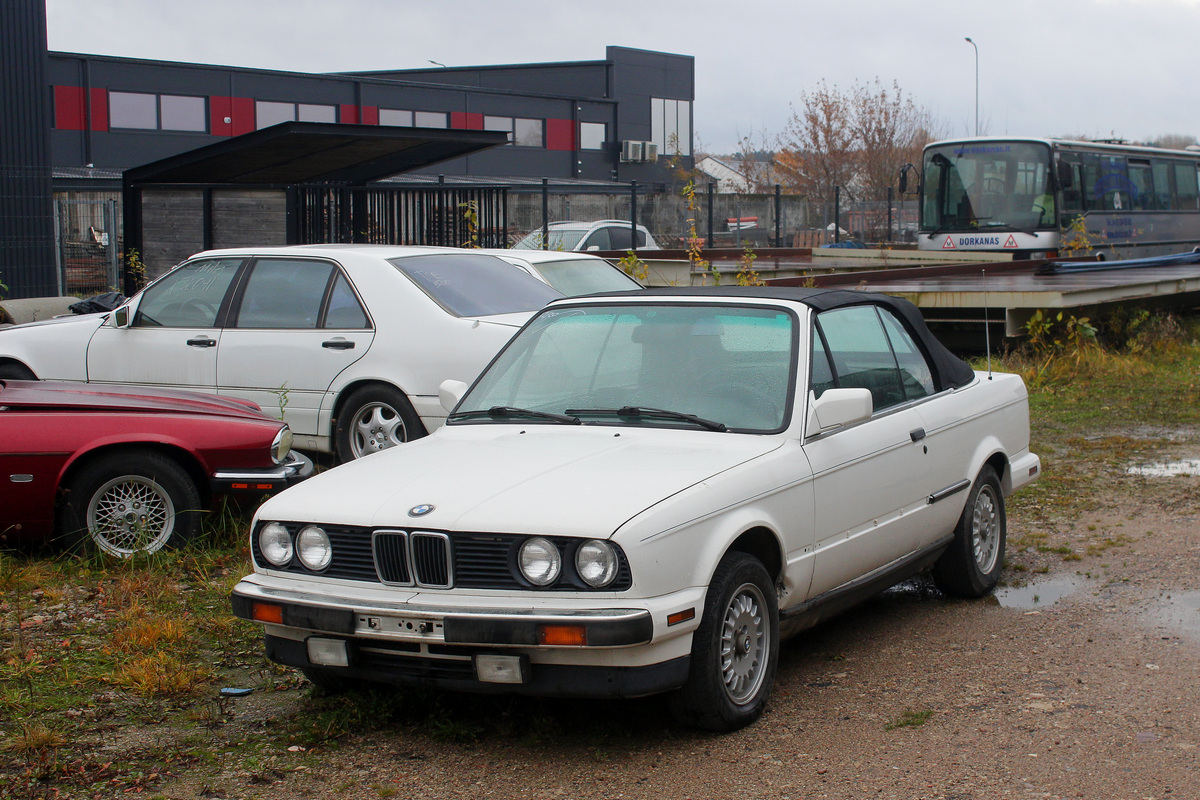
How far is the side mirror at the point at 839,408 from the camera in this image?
460cm

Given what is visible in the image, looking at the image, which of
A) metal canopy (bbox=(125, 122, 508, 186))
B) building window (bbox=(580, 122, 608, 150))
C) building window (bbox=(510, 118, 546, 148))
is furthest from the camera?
building window (bbox=(580, 122, 608, 150))

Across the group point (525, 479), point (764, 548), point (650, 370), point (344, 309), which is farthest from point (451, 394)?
point (344, 309)

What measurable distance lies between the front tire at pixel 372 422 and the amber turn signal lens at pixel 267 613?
3.70 m

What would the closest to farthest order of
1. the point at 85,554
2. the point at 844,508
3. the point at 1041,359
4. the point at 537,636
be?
the point at 537,636 < the point at 844,508 < the point at 85,554 < the point at 1041,359

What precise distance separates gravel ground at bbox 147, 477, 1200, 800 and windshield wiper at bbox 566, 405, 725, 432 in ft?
3.36

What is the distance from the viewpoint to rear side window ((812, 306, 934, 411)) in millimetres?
5035

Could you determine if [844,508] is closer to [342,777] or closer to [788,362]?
[788,362]

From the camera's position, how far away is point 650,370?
4.98 m

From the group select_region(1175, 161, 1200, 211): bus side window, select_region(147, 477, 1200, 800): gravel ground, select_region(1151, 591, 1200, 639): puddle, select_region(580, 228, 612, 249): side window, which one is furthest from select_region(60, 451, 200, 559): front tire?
select_region(1175, 161, 1200, 211): bus side window

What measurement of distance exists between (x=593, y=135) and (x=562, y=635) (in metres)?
54.6

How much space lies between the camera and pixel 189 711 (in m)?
4.46

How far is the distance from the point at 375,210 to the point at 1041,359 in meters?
8.46

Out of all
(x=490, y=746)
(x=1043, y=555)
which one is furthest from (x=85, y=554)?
(x=1043, y=555)

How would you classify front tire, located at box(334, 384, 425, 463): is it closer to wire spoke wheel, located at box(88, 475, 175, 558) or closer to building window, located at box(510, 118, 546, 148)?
wire spoke wheel, located at box(88, 475, 175, 558)
